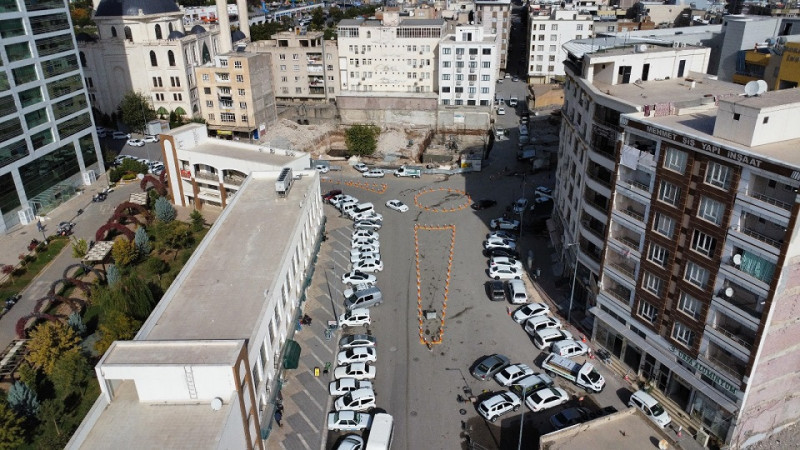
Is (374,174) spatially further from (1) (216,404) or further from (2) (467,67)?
(1) (216,404)

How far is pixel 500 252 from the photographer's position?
54250 millimetres

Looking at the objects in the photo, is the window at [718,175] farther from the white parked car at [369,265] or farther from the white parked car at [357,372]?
the white parked car at [369,265]

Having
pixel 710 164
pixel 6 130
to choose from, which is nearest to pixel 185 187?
pixel 6 130

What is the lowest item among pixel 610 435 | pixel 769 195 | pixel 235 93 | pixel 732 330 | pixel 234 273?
pixel 610 435

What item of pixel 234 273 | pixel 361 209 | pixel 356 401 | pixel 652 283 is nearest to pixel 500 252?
pixel 361 209

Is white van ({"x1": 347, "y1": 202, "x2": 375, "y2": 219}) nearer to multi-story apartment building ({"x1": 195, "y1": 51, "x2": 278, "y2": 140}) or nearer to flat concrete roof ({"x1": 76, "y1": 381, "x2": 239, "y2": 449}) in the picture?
multi-story apartment building ({"x1": 195, "y1": 51, "x2": 278, "y2": 140})

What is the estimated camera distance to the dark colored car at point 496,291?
156 ft

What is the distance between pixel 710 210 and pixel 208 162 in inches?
1907

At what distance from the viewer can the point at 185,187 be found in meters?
64.7

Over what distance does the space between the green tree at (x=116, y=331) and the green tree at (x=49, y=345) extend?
1.61m

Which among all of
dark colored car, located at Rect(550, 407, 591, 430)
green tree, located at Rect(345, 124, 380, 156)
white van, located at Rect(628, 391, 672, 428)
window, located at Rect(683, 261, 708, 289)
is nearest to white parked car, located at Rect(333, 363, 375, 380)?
dark colored car, located at Rect(550, 407, 591, 430)

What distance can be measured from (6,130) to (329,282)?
3767 cm

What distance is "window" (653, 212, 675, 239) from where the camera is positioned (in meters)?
33.6

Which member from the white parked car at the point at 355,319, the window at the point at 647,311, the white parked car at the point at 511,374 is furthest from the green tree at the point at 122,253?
the window at the point at 647,311
